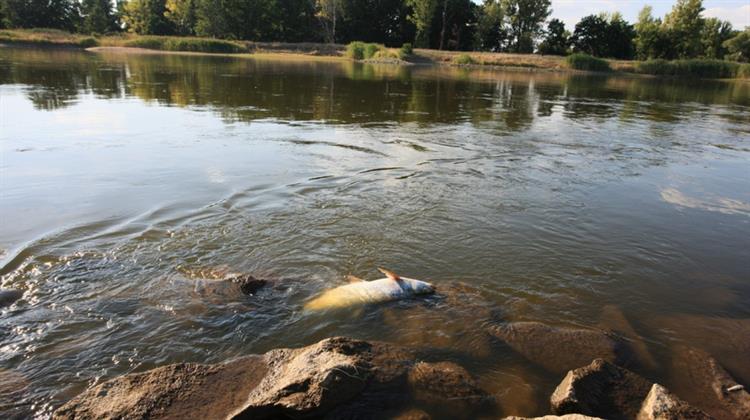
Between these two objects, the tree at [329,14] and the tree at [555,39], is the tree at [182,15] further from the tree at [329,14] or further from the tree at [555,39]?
the tree at [555,39]

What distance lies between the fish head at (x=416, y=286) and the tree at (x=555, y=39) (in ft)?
304

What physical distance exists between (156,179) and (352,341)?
23.0 feet

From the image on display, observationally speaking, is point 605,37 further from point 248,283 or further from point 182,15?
point 248,283

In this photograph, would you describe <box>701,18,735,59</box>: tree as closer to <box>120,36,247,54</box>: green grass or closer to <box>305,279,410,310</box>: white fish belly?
<box>120,36,247,54</box>: green grass

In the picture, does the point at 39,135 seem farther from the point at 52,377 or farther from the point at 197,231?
the point at 52,377

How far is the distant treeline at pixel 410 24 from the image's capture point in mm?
82625

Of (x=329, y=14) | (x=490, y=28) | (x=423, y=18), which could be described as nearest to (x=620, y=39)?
(x=490, y=28)

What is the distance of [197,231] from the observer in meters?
7.47

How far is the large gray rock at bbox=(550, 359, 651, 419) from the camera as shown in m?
4.05

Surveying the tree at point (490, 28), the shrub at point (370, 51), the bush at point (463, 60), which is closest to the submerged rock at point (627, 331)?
the bush at point (463, 60)

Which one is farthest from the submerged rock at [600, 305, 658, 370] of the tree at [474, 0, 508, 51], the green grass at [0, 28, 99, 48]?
the tree at [474, 0, 508, 51]

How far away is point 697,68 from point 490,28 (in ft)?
120

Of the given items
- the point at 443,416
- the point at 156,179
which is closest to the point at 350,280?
the point at 443,416

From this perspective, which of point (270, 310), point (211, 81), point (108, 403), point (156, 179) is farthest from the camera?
point (211, 81)
